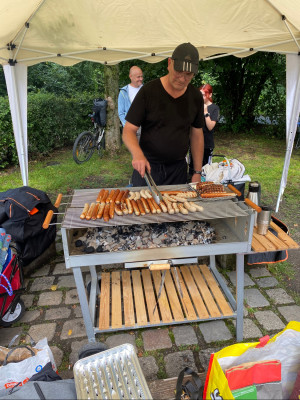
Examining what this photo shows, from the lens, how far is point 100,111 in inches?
306

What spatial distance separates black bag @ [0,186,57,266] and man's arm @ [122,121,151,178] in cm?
113

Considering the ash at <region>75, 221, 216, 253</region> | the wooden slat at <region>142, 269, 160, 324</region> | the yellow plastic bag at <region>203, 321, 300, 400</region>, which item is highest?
the ash at <region>75, 221, 216, 253</region>

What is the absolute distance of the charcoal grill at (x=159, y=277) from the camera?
2150 mm

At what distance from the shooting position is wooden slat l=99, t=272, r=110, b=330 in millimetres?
2577

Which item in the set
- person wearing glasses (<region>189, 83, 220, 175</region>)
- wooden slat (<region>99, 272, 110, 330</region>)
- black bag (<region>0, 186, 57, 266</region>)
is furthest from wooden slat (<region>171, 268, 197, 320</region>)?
person wearing glasses (<region>189, 83, 220, 175</region>)

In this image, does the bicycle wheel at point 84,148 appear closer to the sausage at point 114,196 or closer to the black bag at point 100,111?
the black bag at point 100,111

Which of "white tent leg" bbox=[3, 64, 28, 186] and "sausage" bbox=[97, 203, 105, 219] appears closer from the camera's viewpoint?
"sausage" bbox=[97, 203, 105, 219]

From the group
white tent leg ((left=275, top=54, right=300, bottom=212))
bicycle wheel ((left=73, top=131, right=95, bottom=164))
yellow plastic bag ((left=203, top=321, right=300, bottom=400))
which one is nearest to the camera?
yellow plastic bag ((left=203, top=321, right=300, bottom=400))

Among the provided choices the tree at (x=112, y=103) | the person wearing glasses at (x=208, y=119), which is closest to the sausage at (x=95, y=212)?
the person wearing glasses at (x=208, y=119)

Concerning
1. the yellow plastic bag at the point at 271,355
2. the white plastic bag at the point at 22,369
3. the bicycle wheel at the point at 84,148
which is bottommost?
the white plastic bag at the point at 22,369

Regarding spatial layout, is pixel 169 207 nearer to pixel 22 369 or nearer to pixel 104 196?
pixel 104 196

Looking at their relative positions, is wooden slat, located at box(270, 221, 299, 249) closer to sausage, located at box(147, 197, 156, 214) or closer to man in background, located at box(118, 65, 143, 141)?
sausage, located at box(147, 197, 156, 214)

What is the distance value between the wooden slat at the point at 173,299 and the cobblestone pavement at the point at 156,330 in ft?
0.81

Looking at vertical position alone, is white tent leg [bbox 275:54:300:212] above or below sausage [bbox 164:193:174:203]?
above
